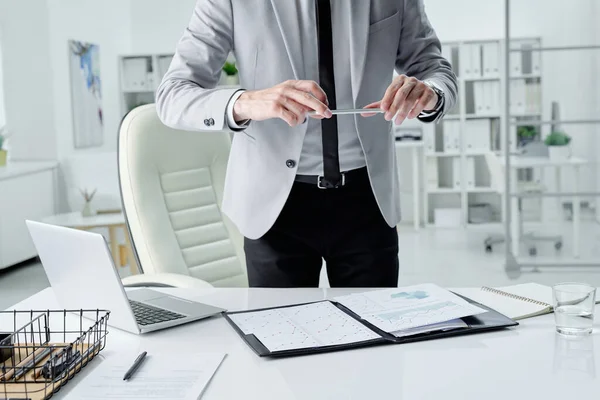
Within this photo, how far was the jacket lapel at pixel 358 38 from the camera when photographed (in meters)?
1.64

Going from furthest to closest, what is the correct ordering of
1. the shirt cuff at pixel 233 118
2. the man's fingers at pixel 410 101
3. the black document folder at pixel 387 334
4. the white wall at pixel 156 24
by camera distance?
the white wall at pixel 156 24, the shirt cuff at pixel 233 118, the man's fingers at pixel 410 101, the black document folder at pixel 387 334

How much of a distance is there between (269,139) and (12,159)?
546 centimetres

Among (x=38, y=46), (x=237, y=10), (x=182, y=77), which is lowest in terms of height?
(x=182, y=77)

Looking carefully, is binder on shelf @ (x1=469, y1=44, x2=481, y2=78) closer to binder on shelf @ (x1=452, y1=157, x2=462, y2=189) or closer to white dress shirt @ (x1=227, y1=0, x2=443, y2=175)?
binder on shelf @ (x1=452, y1=157, x2=462, y2=189)

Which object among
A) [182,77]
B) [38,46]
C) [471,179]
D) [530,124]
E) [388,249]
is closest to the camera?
[182,77]

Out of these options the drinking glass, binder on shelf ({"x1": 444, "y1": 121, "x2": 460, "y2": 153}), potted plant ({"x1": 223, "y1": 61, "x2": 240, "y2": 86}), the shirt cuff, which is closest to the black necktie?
the shirt cuff

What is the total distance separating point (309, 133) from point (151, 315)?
543 millimetres

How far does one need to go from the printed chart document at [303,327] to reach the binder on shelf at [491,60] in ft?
20.7

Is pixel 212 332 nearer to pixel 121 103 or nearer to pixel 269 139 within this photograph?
pixel 269 139

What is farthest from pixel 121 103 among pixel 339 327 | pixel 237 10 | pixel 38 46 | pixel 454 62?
pixel 339 327

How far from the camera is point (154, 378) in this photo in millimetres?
1067

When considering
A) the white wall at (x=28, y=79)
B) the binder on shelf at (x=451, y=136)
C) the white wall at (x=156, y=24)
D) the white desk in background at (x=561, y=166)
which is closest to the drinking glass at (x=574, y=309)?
the white desk in background at (x=561, y=166)

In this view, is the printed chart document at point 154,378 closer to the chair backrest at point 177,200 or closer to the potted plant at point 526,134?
the chair backrest at point 177,200

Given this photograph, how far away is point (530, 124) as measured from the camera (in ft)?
17.4
